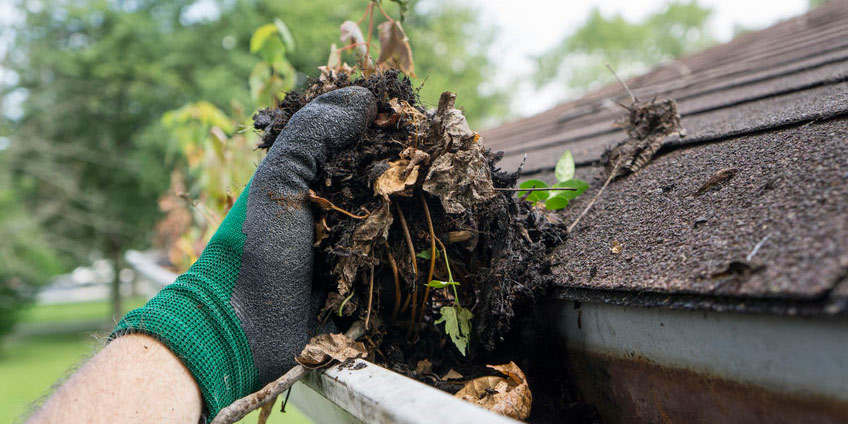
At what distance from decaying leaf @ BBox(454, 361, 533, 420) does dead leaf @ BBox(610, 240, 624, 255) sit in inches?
11.0

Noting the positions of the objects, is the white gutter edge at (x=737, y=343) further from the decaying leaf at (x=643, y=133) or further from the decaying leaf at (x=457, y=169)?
the decaying leaf at (x=643, y=133)

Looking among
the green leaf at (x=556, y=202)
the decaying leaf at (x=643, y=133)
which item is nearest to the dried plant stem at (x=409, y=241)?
the green leaf at (x=556, y=202)

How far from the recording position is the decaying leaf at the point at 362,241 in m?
0.94

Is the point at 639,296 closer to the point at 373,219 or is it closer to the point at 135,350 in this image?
the point at 373,219

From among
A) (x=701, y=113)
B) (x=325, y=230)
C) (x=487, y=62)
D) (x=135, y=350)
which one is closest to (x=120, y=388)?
(x=135, y=350)

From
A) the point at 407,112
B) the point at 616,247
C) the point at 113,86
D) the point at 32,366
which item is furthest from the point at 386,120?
the point at 32,366

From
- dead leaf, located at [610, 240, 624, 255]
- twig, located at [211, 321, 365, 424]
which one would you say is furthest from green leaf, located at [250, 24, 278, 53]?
dead leaf, located at [610, 240, 624, 255]

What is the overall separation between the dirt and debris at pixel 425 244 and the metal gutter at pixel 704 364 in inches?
4.7

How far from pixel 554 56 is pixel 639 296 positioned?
25.5 m

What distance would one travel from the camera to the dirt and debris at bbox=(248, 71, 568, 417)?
0.95m

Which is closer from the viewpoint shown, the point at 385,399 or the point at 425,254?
the point at 385,399

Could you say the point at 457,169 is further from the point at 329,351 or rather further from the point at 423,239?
the point at 329,351

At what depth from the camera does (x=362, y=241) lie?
94 cm

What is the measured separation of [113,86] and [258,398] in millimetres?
13294
